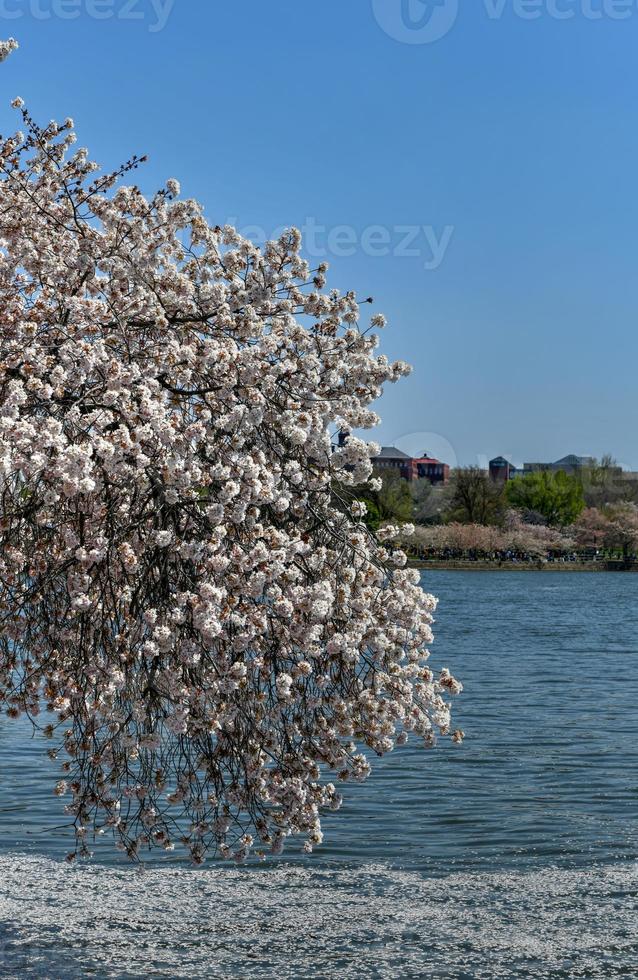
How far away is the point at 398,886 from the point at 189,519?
6.60 meters

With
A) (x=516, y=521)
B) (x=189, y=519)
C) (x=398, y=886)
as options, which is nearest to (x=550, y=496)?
(x=516, y=521)

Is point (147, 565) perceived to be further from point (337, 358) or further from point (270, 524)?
point (337, 358)

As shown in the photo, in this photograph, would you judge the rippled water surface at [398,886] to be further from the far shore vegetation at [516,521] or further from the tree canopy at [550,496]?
the tree canopy at [550,496]

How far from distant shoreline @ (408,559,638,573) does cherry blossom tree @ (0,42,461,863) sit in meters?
96.9

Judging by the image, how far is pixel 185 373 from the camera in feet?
26.9

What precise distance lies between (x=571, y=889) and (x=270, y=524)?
262 inches

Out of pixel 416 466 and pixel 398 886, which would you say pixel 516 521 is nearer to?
pixel 416 466

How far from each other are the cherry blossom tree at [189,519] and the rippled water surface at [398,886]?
90.9 inches

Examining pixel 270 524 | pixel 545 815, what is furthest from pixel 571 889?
pixel 270 524

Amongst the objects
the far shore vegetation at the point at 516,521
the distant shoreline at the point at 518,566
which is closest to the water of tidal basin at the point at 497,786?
the far shore vegetation at the point at 516,521

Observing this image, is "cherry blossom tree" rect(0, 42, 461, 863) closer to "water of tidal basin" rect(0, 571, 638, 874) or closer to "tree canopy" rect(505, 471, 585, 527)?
"water of tidal basin" rect(0, 571, 638, 874)

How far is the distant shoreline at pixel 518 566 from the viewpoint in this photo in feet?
360

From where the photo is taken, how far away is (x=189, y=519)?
8.09m

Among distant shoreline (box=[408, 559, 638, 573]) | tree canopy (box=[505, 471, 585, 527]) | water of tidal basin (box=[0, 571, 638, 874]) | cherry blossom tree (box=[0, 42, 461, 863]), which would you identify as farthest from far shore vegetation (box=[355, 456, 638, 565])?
cherry blossom tree (box=[0, 42, 461, 863])
